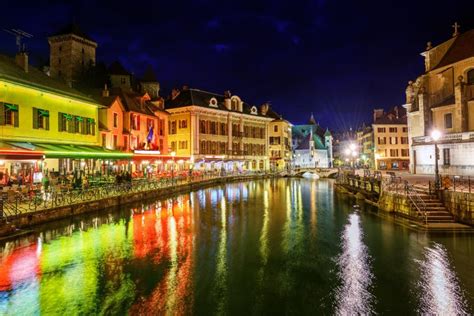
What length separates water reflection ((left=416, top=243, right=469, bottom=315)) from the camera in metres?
10.1

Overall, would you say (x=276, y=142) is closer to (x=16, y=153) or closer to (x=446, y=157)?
(x=446, y=157)

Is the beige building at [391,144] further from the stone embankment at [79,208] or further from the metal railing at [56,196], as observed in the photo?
the metal railing at [56,196]

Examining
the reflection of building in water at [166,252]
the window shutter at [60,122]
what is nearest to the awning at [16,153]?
the reflection of building in water at [166,252]

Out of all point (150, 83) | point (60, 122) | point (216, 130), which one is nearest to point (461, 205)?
point (60, 122)

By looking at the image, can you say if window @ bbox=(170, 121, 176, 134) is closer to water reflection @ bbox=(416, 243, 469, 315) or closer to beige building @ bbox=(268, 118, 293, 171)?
beige building @ bbox=(268, 118, 293, 171)

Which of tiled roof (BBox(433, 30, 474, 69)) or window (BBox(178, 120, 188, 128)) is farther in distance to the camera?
window (BBox(178, 120, 188, 128))

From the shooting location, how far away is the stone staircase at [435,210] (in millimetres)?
20594

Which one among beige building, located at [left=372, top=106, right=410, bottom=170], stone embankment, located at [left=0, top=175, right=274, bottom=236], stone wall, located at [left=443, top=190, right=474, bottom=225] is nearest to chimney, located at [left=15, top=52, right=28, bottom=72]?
stone embankment, located at [left=0, top=175, right=274, bottom=236]

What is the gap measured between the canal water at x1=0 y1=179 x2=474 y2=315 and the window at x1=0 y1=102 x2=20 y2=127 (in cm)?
972

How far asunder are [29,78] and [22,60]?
9.31 ft

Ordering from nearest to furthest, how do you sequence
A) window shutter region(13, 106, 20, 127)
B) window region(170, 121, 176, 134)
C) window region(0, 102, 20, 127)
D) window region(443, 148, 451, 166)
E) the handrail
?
1. the handrail
2. window region(0, 102, 20, 127)
3. window shutter region(13, 106, 20, 127)
4. window region(443, 148, 451, 166)
5. window region(170, 121, 176, 134)

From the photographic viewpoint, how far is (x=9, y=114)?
25516mm

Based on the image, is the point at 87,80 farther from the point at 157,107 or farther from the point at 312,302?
the point at 312,302

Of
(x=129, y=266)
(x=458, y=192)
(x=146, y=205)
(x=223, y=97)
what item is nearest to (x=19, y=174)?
(x=146, y=205)
